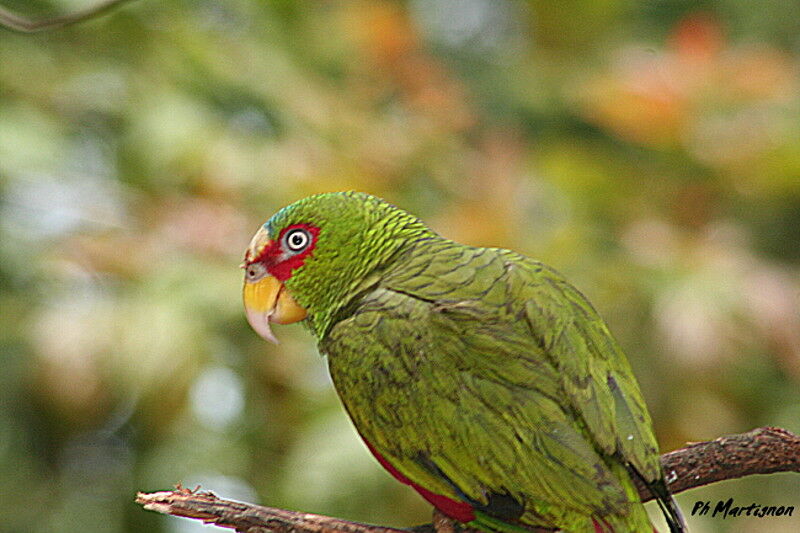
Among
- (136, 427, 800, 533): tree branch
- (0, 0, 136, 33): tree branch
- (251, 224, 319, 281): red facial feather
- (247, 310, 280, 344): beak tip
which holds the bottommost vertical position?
(136, 427, 800, 533): tree branch

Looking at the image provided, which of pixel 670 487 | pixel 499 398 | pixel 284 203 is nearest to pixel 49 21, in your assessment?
pixel 499 398

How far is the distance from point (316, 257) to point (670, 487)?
72 centimetres

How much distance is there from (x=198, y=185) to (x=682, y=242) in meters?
1.82

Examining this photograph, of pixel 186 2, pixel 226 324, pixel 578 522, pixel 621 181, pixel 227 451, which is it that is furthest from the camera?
pixel 186 2

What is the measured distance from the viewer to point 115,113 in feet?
12.8

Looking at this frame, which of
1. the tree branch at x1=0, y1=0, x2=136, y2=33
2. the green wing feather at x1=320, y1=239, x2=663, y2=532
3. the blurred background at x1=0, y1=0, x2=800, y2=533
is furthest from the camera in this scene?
the blurred background at x1=0, y1=0, x2=800, y2=533

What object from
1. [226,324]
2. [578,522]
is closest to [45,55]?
[226,324]

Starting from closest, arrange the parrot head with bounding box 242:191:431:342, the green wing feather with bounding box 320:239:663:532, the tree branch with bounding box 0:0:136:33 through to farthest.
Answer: the green wing feather with bounding box 320:239:663:532, the tree branch with bounding box 0:0:136:33, the parrot head with bounding box 242:191:431:342

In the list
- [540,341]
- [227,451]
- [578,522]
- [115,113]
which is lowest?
[578,522]

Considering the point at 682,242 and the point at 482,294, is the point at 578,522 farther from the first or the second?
the point at 682,242

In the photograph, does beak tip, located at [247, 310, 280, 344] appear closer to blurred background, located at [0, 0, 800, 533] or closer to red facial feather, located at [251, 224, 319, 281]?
red facial feather, located at [251, 224, 319, 281]

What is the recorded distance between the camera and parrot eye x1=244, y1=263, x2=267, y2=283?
5.65 ft

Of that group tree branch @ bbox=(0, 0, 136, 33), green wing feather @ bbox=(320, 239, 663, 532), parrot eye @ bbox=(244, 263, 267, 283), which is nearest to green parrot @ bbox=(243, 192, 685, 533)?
green wing feather @ bbox=(320, 239, 663, 532)

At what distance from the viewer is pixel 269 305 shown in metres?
1.73
